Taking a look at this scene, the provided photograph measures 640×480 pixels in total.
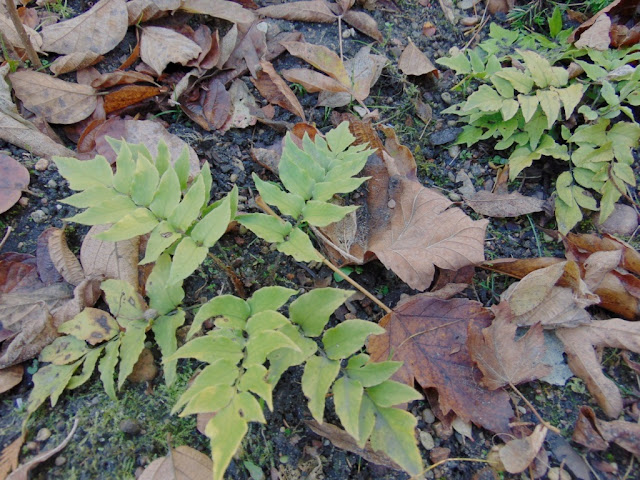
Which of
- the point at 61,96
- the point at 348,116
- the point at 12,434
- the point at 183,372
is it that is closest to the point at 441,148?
the point at 348,116

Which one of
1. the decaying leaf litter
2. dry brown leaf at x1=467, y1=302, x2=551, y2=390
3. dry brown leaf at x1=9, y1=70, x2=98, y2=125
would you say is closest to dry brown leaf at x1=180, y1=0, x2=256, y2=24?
the decaying leaf litter

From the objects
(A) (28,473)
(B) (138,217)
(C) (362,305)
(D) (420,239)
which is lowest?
(A) (28,473)

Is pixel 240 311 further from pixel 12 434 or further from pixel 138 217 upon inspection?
pixel 12 434

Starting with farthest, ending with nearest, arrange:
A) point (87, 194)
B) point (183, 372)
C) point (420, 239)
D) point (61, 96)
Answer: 1. point (61, 96)
2. point (420, 239)
3. point (183, 372)
4. point (87, 194)

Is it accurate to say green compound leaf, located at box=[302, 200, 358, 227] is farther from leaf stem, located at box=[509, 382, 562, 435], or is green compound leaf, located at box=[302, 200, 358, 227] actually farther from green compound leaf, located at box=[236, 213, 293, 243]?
leaf stem, located at box=[509, 382, 562, 435]

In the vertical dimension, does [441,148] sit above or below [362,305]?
above

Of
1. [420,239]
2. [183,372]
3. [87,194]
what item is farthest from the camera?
[420,239]
